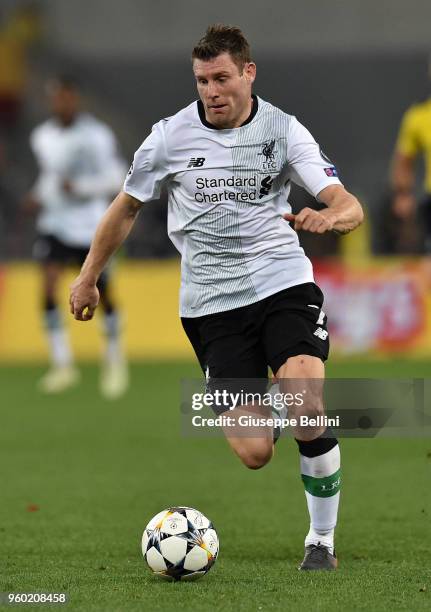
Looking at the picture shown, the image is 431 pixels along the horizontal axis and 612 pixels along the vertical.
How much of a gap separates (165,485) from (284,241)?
2744mm

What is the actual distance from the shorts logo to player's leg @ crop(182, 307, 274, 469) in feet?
1.60

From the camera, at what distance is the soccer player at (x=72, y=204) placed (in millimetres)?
13336

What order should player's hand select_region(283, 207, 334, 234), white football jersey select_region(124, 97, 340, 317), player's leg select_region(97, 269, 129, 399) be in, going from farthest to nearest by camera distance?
player's leg select_region(97, 269, 129, 399), white football jersey select_region(124, 97, 340, 317), player's hand select_region(283, 207, 334, 234)

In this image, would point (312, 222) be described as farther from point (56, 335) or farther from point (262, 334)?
point (56, 335)

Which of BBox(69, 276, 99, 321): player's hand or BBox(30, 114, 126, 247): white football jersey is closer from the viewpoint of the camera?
BBox(69, 276, 99, 321): player's hand

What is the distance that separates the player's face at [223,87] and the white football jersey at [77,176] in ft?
25.0

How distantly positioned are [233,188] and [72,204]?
7.95 m

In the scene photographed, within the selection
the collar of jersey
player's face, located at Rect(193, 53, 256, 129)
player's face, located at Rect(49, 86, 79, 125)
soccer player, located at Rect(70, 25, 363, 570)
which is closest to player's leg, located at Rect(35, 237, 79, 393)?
player's face, located at Rect(49, 86, 79, 125)

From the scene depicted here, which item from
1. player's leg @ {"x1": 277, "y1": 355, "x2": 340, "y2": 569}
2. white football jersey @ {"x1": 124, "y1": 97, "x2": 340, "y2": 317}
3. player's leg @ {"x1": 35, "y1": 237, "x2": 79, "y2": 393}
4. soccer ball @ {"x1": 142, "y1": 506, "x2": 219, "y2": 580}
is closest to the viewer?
soccer ball @ {"x1": 142, "y1": 506, "x2": 219, "y2": 580}

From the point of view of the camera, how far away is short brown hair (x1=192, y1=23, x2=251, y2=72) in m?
5.54

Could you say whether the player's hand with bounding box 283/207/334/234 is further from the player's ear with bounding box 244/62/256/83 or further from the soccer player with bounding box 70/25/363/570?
the player's ear with bounding box 244/62/256/83

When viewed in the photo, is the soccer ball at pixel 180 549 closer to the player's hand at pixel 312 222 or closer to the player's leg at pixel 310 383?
the player's leg at pixel 310 383

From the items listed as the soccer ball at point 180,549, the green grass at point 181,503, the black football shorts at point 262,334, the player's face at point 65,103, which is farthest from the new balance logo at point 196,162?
the player's face at point 65,103

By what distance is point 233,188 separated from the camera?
5734 millimetres
